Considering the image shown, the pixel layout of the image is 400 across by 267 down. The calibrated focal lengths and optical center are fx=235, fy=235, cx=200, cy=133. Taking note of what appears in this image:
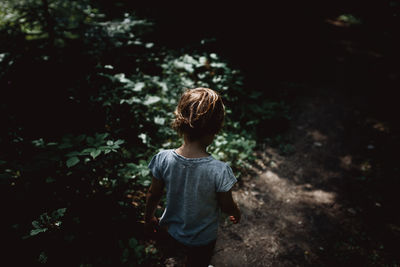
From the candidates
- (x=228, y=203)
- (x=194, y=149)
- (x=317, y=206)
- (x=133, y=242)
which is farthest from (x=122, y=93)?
(x=317, y=206)

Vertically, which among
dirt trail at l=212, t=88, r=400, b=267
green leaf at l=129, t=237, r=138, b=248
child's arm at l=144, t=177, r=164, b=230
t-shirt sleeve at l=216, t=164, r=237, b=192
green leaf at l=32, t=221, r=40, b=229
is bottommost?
dirt trail at l=212, t=88, r=400, b=267

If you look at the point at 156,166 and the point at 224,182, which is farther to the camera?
the point at 156,166

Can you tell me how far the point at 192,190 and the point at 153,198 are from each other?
40cm

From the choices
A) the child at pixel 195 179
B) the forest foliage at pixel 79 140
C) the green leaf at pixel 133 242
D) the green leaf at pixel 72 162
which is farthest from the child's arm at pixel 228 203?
the green leaf at pixel 133 242

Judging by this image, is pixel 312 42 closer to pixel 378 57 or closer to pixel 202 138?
pixel 378 57

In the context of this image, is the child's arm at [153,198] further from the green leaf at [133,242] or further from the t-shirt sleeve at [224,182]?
the green leaf at [133,242]

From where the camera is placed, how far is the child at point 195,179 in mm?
1573

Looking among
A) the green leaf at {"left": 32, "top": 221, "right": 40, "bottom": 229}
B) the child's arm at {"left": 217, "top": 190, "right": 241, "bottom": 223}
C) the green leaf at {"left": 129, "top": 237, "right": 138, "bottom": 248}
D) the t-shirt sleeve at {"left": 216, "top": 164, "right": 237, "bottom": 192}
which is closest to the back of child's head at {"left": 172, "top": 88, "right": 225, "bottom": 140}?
the t-shirt sleeve at {"left": 216, "top": 164, "right": 237, "bottom": 192}

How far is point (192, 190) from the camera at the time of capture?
169cm

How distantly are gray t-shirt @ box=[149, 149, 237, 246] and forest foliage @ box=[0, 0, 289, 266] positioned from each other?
76 cm

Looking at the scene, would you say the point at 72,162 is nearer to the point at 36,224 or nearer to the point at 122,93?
the point at 36,224

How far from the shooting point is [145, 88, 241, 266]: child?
157 centimetres

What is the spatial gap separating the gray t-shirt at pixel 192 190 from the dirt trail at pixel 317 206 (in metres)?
1.33

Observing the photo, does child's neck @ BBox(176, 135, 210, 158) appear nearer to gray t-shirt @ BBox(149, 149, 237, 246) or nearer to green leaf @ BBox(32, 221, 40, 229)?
gray t-shirt @ BBox(149, 149, 237, 246)
